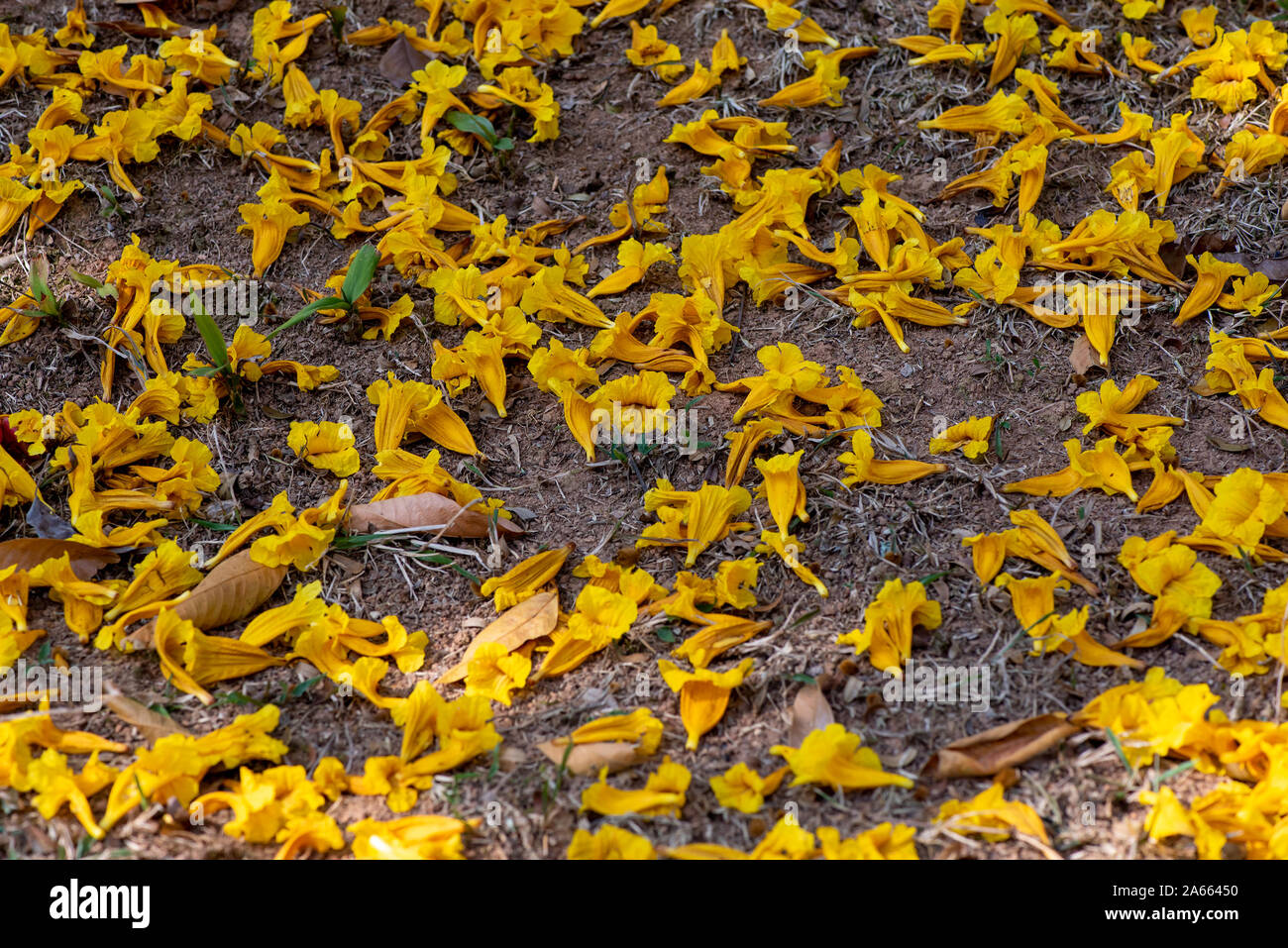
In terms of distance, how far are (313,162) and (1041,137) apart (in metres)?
2.20

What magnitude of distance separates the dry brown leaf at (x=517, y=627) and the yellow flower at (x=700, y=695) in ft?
1.01

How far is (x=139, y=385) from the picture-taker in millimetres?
2881

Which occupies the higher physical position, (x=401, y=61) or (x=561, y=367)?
(x=401, y=61)

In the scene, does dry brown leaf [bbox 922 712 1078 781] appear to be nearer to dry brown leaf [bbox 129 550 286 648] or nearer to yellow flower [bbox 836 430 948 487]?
yellow flower [bbox 836 430 948 487]

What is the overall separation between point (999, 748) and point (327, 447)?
1714mm

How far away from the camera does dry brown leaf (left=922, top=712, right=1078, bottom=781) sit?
6.63ft

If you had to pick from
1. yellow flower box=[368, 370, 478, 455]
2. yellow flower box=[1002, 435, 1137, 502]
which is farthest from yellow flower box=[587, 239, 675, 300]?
yellow flower box=[1002, 435, 1137, 502]

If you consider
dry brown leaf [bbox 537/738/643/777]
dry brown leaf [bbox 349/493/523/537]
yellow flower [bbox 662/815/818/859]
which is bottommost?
yellow flower [bbox 662/815/818/859]

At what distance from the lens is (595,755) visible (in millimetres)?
2078

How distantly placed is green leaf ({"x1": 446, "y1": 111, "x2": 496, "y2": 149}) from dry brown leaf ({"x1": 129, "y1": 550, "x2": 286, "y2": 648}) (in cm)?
155

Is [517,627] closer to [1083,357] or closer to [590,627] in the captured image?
[590,627]

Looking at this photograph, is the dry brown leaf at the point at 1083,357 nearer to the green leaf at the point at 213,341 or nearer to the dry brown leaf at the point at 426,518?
the dry brown leaf at the point at 426,518

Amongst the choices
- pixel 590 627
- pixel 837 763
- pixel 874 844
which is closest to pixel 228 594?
pixel 590 627

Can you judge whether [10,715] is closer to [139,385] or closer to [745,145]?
[139,385]
